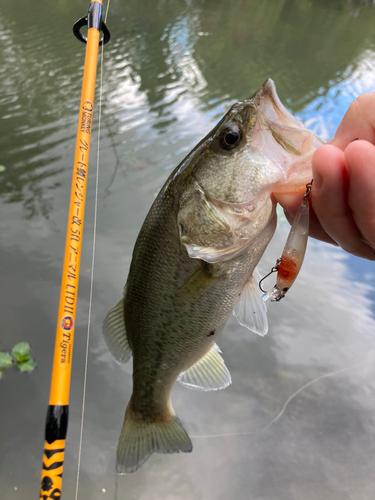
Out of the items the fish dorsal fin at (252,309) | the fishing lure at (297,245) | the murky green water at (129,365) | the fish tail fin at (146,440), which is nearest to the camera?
the fishing lure at (297,245)

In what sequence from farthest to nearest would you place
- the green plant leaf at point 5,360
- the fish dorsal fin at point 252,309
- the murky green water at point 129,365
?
the green plant leaf at point 5,360 → the murky green water at point 129,365 → the fish dorsal fin at point 252,309

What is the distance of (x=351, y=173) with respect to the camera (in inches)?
30.8

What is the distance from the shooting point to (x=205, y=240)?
1068 mm

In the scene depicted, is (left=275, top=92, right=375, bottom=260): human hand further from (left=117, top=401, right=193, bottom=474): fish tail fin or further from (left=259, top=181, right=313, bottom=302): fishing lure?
(left=117, top=401, right=193, bottom=474): fish tail fin

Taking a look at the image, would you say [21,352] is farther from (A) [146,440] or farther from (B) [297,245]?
(B) [297,245]

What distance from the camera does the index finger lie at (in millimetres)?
801

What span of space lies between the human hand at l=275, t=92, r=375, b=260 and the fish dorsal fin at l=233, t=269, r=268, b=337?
1.40ft

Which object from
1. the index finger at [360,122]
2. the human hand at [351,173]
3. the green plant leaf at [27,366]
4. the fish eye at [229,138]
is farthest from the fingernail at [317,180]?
the green plant leaf at [27,366]

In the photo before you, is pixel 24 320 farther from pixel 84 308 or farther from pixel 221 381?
pixel 221 381

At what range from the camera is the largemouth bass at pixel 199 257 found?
978mm

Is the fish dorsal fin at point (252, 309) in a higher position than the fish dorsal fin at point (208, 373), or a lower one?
higher

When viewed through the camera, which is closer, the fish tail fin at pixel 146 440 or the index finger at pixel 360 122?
the index finger at pixel 360 122

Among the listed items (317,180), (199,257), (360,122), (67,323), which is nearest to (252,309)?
(199,257)

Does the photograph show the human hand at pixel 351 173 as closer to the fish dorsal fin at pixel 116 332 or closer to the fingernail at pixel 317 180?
the fingernail at pixel 317 180
